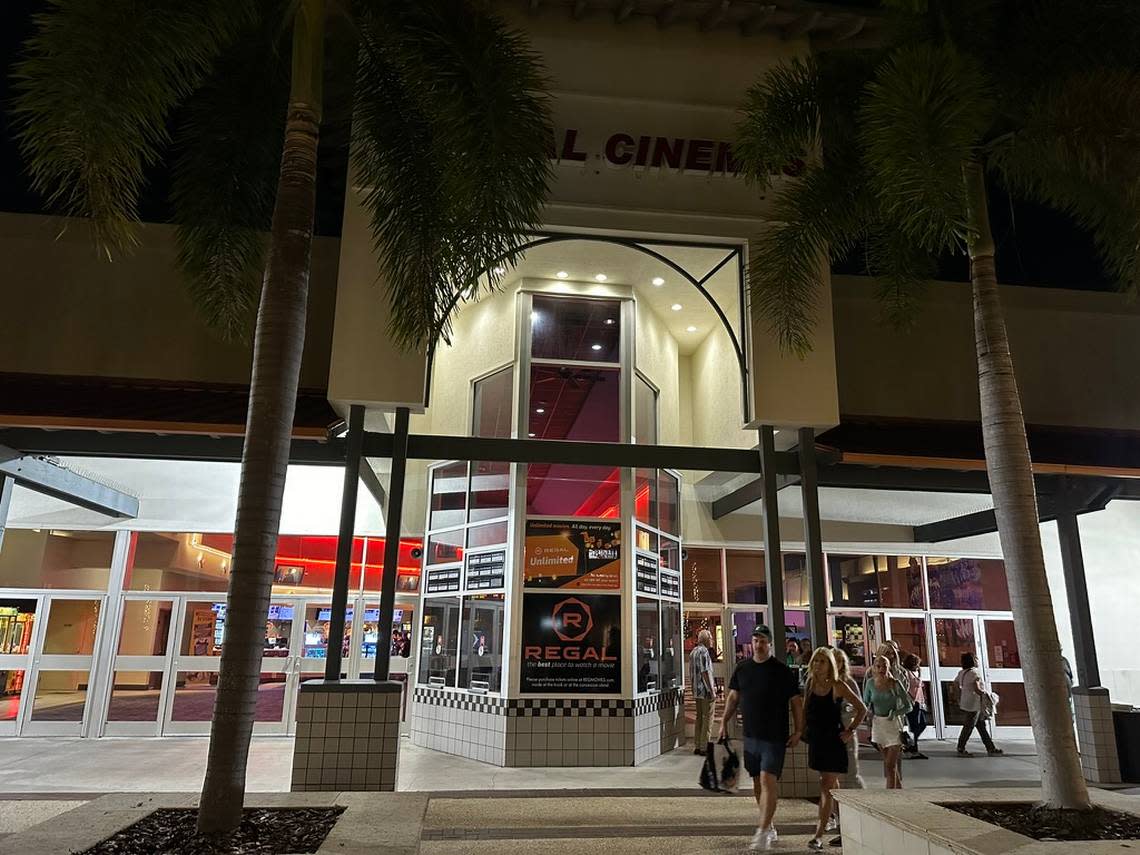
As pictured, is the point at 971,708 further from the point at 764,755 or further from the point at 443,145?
the point at 443,145

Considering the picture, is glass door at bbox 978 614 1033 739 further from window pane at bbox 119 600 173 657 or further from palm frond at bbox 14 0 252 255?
palm frond at bbox 14 0 252 255

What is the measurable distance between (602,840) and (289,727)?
21.6 ft

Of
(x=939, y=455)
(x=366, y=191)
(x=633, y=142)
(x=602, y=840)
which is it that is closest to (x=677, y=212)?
(x=633, y=142)

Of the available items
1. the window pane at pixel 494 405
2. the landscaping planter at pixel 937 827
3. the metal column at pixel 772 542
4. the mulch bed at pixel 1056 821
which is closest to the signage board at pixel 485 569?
the window pane at pixel 494 405

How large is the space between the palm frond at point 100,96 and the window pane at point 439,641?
6745 millimetres

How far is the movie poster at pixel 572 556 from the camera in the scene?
31.1 feet

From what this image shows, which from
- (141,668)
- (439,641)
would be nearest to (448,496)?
(439,641)

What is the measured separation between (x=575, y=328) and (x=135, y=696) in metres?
7.95

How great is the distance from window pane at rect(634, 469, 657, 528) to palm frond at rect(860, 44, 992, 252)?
5795 millimetres

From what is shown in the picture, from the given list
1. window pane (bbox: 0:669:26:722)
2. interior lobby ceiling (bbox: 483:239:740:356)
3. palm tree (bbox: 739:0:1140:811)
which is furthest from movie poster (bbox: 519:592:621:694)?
window pane (bbox: 0:669:26:722)

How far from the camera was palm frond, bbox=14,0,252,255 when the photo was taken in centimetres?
427

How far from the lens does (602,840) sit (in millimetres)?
6055

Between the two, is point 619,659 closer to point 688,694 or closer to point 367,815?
point 688,694

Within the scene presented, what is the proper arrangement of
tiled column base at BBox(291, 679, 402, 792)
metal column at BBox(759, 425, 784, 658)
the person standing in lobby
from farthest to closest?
the person standing in lobby < metal column at BBox(759, 425, 784, 658) < tiled column base at BBox(291, 679, 402, 792)
